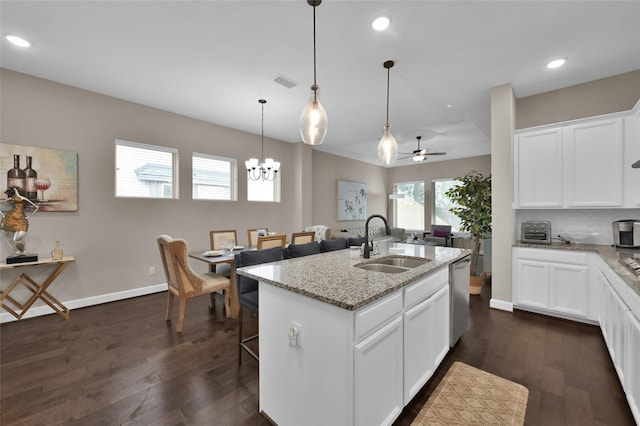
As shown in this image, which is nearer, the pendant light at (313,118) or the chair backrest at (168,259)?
the pendant light at (313,118)

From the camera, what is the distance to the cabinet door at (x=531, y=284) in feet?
10.1

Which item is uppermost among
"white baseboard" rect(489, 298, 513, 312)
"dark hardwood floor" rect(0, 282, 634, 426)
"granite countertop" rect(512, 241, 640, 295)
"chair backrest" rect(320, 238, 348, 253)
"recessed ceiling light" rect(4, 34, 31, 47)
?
"recessed ceiling light" rect(4, 34, 31, 47)

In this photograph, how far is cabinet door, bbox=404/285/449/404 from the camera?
5.25ft

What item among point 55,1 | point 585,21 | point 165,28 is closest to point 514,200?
point 585,21

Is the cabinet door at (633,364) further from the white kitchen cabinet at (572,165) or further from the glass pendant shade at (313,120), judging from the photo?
the glass pendant shade at (313,120)

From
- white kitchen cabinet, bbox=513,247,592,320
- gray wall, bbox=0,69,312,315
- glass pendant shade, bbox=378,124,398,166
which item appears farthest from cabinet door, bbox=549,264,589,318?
gray wall, bbox=0,69,312,315

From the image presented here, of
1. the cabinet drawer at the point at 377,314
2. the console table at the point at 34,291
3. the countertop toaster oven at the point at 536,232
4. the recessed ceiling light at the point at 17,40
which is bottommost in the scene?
the console table at the point at 34,291

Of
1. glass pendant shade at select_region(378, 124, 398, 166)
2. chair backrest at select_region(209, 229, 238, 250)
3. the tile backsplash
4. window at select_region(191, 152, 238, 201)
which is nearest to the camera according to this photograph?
glass pendant shade at select_region(378, 124, 398, 166)

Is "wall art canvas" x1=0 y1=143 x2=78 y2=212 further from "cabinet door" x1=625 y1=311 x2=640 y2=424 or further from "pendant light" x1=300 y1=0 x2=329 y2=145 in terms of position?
"cabinet door" x1=625 y1=311 x2=640 y2=424

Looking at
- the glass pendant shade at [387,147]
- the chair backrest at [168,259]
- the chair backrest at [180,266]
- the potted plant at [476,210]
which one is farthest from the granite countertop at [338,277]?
the potted plant at [476,210]

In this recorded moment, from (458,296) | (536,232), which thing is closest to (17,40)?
(458,296)

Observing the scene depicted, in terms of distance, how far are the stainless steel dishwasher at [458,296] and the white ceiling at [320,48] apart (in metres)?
2.11

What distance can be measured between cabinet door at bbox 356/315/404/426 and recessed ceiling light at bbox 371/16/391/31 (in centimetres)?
233

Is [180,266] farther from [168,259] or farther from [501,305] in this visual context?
[501,305]
